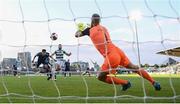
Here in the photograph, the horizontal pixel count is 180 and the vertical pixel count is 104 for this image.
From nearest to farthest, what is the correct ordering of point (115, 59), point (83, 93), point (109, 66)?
point (109, 66), point (115, 59), point (83, 93)

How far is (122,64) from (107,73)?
431 millimetres

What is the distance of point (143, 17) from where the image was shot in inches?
194

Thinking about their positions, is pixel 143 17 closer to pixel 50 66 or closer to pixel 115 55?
pixel 115 55

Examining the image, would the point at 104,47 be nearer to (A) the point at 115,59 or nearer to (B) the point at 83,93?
(A) the point at 115,59

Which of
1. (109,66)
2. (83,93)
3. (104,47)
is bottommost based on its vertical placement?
(83,93)

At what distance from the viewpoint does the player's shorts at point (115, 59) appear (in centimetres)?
536

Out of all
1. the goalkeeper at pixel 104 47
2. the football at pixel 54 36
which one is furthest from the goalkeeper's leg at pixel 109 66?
the football at pixel 54 36

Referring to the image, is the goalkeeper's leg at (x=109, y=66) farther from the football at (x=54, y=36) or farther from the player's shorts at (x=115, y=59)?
the football at (x=54, y=36)

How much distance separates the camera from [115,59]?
5.53 m

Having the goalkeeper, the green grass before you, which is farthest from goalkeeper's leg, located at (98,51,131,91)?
the green grass

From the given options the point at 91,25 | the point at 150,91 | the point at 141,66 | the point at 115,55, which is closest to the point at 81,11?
the point at 91,25

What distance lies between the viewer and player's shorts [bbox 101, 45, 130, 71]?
5.36 meters

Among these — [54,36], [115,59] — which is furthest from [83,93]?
[54,36]

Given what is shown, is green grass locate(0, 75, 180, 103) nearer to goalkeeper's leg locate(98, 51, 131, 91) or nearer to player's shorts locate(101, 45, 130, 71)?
goalkeeper's leg locate(98, 51, 131, 91)
